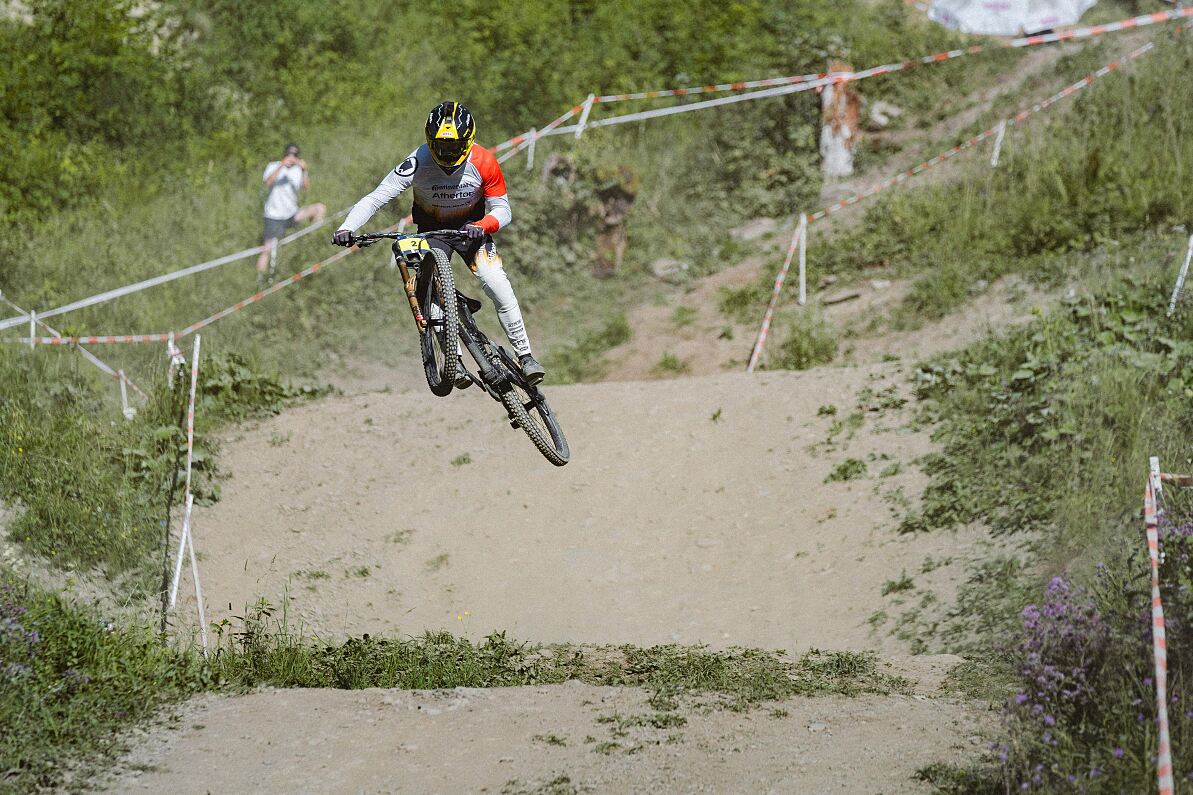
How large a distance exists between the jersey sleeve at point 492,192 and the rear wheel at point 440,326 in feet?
1.33

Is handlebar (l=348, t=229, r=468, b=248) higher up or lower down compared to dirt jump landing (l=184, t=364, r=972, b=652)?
higher up

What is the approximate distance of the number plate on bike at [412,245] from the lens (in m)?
7.87

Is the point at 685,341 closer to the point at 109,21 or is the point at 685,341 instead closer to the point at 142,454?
the point at 142,454

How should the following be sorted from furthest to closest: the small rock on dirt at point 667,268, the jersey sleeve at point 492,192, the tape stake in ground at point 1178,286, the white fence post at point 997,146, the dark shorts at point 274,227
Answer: the small rock on dirt at point 667,268
the white fence post at point 997,146
the dark shorts at point 274,227
the tape stake in ground at point 1178,286
the jersey sleeve at point 492,192

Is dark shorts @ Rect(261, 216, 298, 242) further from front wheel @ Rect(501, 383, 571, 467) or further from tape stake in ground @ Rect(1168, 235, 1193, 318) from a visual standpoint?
tape stake in ground @ Rect(1168, 235, 1193, 318)

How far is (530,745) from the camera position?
6.80 metres

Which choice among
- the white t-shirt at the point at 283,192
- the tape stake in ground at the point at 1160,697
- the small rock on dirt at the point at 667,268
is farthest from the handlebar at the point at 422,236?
the small rock on dirt at the point at 667,268

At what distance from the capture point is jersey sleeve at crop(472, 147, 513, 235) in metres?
8.04

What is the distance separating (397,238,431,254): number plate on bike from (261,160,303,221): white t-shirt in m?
9.73

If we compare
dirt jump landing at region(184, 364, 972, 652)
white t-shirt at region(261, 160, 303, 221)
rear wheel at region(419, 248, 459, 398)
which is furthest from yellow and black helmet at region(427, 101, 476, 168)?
white t-shirt at region(261, 160, 303, 221)

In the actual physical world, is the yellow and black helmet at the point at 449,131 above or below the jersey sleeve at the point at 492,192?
above

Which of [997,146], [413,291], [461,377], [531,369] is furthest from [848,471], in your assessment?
[997,146]

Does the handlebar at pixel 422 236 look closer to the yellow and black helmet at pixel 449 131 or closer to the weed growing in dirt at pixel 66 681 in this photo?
the yellow and black helmet at pixel 449 131

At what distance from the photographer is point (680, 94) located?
2289 centimetres
